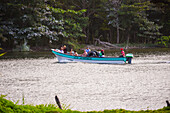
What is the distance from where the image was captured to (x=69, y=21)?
5453 cm

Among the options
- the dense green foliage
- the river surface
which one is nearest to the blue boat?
the river surface

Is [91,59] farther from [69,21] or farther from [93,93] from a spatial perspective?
[69,21]

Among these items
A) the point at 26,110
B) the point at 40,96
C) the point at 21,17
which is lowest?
the point at 40,96

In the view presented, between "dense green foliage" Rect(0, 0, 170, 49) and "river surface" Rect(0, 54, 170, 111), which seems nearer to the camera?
"river surface" Rect(0, 54, 170, 111)

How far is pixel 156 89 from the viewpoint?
15500 millimetres

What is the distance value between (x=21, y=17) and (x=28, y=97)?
36.1 metres

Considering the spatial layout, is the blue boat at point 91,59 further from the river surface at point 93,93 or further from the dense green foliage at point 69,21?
the dense green foliage at point 69,21

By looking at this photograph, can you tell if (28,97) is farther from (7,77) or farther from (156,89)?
(7,77)

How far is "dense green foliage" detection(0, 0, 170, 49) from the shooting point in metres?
48.6

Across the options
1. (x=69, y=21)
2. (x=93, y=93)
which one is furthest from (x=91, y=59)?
(x=69, y=21)

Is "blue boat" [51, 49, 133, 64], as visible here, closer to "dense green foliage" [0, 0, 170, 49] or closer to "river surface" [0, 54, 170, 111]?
"river surface" [0, 54, 170, 111]

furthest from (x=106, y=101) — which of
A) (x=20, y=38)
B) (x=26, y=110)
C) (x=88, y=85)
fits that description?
(x=20, y=38)

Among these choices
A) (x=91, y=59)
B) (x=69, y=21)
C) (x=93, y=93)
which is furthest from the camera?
(x=69, y=21)

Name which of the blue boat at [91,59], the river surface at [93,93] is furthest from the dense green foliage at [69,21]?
the river surface at [93,93]
